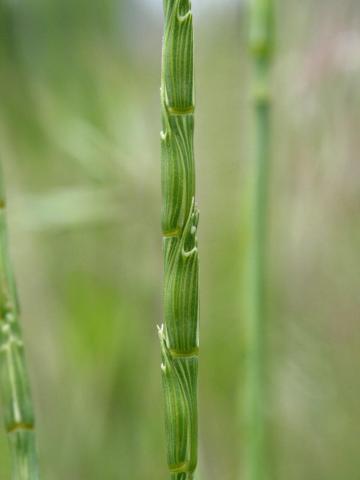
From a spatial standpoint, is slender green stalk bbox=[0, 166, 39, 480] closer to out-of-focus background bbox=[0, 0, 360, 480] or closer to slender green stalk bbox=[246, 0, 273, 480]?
slender green stalk bbox=[246, 0, 273, 480]

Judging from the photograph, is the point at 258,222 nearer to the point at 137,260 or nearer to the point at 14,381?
the point at 14,381

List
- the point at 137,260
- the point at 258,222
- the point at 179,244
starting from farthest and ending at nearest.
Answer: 1. the point at 137,260
2. the point at 258,222
3. the point at 179,244

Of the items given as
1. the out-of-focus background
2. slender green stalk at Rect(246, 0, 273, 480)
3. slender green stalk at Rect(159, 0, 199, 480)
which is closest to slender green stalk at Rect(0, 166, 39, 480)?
slender green stalk at Rect(159, 0, 199, 480)

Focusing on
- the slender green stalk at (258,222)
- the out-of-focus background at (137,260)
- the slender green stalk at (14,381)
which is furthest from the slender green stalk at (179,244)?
the out-of-focus background at (137,260)

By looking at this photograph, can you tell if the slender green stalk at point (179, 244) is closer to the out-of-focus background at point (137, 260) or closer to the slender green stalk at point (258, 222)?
the slender green stalk at point (258, 222)

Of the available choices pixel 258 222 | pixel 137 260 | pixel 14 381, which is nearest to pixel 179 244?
pixel 14 381

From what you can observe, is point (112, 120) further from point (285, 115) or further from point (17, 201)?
point (285, 115)

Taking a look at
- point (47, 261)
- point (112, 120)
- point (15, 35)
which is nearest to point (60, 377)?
point (47, 261)
